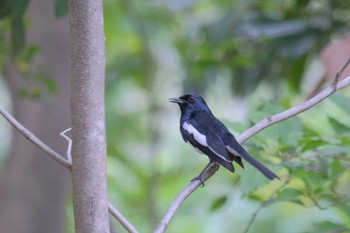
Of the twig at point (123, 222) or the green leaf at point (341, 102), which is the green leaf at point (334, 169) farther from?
the twig at point (123, 222)

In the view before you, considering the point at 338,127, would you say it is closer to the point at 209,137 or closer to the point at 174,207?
the point at 209,137

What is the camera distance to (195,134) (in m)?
3.29

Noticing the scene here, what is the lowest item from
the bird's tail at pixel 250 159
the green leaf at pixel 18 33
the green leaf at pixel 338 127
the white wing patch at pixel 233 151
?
the white wing patch at pixel 233 151

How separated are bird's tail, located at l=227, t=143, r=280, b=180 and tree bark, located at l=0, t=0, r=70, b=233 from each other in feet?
7.10

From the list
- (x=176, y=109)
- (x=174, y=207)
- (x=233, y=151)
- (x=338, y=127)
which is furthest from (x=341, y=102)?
(x=176, y=109)

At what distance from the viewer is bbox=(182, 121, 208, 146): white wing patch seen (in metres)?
3.17

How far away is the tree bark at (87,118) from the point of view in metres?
1.95

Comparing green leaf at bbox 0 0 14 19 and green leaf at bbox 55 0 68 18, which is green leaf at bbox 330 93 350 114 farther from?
green leaf at bbox 0 0 14 19

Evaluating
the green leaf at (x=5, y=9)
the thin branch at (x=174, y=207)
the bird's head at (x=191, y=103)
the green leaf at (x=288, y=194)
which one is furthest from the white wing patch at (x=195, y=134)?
the green leaf at (x=5, y=9)

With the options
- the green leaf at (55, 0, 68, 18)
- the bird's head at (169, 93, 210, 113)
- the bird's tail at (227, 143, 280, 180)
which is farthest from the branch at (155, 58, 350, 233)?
the bird's head at (169, 93, 210, 113)

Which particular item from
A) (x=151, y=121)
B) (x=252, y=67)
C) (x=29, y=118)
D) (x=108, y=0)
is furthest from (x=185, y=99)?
(x=151, y=121)

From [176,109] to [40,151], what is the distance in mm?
2500

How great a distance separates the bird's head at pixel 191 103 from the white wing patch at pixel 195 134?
0.41 ft

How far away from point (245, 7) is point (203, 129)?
1.78 metres
